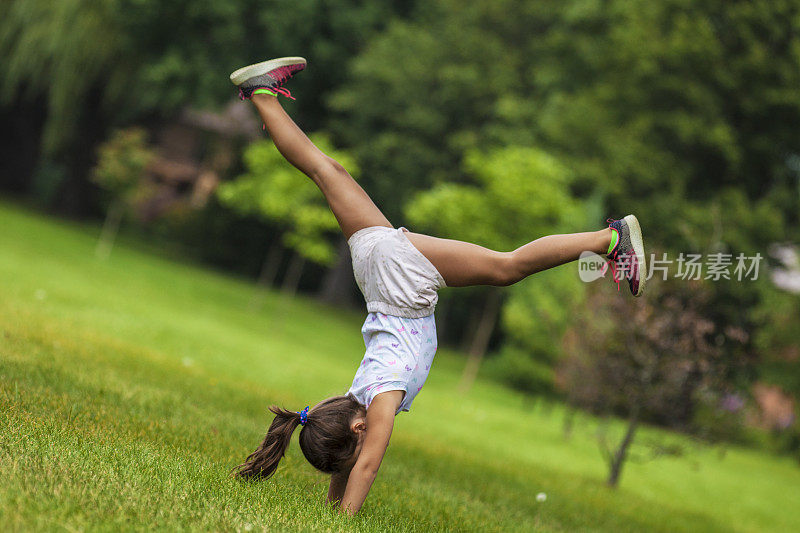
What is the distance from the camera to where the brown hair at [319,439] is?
407 cm

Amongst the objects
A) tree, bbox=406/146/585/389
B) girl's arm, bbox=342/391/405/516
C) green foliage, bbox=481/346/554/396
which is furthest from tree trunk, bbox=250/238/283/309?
girl's arm, bbox=342/391/405/516

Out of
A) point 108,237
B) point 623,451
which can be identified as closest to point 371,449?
point 623,451

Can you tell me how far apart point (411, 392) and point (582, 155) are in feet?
73.8

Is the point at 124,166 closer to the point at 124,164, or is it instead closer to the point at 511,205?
the point at 124,164

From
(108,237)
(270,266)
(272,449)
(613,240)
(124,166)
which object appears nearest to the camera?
(272,449)

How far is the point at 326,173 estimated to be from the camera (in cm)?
437

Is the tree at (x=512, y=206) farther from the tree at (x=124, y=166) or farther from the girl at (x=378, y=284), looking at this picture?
the girl at (x=378, y=284)

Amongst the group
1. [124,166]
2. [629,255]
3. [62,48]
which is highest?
[62,48]

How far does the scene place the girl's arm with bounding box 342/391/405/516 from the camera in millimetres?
3896

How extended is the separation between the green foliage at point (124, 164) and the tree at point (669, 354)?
1726 centimetres

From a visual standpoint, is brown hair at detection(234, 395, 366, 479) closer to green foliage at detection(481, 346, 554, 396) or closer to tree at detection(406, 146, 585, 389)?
tree at detection(406, 146, 585, 389)

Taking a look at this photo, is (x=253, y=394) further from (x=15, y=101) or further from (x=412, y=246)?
(x=15, y=101)

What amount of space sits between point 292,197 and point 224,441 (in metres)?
15.9

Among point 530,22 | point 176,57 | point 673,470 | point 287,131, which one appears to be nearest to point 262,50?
point 176,57
